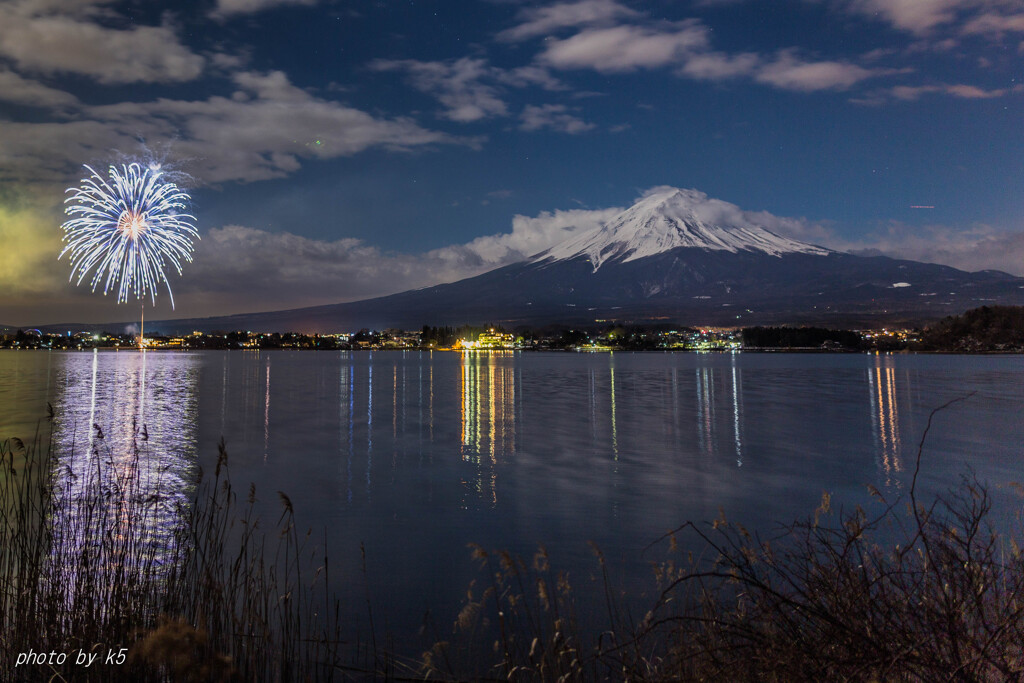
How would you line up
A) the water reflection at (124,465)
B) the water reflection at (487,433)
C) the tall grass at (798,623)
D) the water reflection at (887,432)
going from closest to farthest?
the tall grass at (798,623) < the water reflection at (124,465) < the water reflection at (487,433) < the water reflection at (887,432)

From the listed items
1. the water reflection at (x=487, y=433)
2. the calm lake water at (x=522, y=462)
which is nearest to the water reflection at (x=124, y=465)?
the calm lake water at (x=522, y=462)

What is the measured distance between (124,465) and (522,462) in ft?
32.7

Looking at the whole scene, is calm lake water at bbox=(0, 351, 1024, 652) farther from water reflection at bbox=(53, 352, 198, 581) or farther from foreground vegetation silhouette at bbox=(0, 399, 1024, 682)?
foreground vegetation silhouette at bbox=(0, 399, 1024, 682)

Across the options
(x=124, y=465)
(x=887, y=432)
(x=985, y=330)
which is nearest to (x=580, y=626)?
(x=124, y=465)

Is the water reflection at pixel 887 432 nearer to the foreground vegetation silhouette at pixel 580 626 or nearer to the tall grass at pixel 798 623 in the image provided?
the tall grass at pixel 798 623

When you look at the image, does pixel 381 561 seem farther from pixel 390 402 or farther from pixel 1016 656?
pixel 390 402

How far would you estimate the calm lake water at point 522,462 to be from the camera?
10.5 m

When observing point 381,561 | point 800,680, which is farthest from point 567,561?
point 800,680

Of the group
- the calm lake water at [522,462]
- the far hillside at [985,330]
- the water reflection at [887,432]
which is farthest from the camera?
the far hillside at [985,330]

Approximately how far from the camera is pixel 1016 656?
14.1 feet

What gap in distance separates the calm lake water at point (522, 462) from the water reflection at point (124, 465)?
0.25 metres

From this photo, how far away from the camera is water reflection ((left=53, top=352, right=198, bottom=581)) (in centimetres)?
786

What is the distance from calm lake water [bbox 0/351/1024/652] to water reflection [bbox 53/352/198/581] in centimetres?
25

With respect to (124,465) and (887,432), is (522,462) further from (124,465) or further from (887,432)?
(887,432)
